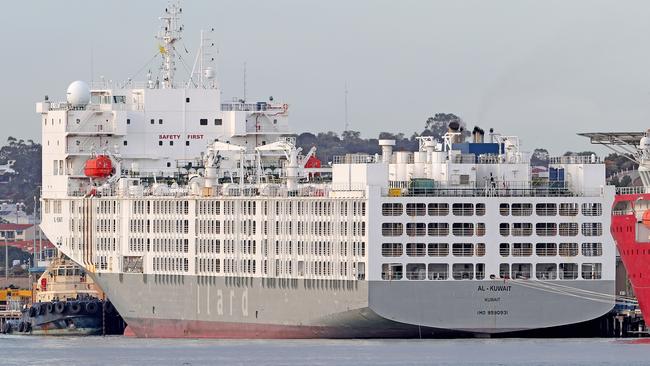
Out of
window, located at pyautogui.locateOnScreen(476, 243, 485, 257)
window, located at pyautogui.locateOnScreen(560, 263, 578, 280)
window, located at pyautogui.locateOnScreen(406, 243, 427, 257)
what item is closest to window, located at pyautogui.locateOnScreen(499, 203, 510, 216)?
window, located at pyautogui.locateOnScreen(476, 243, 485, 257)

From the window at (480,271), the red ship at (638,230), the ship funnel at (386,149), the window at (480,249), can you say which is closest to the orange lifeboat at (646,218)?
the red ship at (638,230)

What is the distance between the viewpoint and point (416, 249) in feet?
330

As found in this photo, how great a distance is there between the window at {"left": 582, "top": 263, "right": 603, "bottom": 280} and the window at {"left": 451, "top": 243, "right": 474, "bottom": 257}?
4.34 m

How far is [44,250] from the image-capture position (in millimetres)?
170375

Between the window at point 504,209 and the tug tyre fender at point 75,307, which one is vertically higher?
the window at point 504,209

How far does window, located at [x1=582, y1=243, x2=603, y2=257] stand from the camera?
101312mm

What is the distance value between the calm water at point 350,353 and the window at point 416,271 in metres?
2.40

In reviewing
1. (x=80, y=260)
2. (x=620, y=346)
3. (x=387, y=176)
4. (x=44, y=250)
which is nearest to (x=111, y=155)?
(x=80, y=260)

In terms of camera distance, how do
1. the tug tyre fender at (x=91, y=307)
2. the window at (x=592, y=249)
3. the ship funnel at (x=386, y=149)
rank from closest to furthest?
the window at (x=592, y=249), the ship funnel at (x=386, y=149), the tug tyre fender at (x=91, y=307)

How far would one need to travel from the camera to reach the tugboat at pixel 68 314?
117938 mm

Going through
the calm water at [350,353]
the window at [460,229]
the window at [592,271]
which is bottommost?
the calm water at [350,353]

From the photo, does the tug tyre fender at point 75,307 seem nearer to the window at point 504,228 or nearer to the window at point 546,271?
the window at point 504,228

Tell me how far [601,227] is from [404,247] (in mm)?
7460

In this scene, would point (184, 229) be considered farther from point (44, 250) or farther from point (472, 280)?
point (44, 250)
